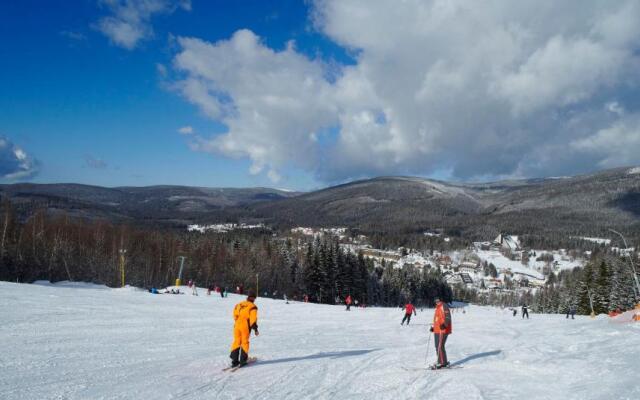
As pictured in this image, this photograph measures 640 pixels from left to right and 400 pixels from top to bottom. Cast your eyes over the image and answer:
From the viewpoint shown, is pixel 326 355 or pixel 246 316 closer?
pixel 246 316

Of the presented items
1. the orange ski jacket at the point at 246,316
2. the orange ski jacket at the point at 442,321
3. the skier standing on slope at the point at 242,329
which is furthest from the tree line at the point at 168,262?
the orange ski jacket at the point at 442,321

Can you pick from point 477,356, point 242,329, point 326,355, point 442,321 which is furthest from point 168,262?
point 442,321

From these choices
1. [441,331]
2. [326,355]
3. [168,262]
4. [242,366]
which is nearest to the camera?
[242,366]

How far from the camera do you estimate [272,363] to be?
39.3 feet

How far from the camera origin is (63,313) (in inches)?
758

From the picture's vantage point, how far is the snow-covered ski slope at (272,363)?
8.86 m

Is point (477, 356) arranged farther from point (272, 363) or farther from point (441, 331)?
point (272, 363)

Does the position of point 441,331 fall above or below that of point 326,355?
above

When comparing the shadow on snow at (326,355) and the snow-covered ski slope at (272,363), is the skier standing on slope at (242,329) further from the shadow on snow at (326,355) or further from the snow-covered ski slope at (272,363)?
the shadow on snow at (326,355)

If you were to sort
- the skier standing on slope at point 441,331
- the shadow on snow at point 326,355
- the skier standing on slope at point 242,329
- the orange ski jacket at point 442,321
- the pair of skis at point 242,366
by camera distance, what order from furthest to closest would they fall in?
1. the shadow on snow at point 326,355
2. the orange ski jacket at point 442,321
3. the skier standing on slope at point 441,331
4. the skier standing on slope at point 242,329
5. the pair of skis at point 242,366

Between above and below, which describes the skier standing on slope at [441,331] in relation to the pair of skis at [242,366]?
above

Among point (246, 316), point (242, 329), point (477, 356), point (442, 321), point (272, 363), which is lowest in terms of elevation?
point (477, 356)

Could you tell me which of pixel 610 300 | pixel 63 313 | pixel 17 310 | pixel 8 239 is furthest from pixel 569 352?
pixel 8 239

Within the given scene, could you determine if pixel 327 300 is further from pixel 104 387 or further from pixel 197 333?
pixel 104 387
